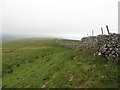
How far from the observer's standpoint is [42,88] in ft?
91.1

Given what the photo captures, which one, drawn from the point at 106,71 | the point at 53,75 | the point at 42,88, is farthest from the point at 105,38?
the point at 42,88

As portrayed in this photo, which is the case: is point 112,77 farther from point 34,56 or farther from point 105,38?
point 34,56

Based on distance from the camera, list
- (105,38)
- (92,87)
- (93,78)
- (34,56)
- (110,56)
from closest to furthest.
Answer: (92,87) < (93,78) < (110,56) < (105,38) < (34,56)

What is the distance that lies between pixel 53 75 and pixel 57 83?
3.45 meters

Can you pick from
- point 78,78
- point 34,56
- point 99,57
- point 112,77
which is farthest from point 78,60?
point 34,56

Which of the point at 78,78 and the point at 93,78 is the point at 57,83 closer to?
the point at 78,78

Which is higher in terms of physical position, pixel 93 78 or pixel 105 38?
pixel 105 38

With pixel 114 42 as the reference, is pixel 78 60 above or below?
below

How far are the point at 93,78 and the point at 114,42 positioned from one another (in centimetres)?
758

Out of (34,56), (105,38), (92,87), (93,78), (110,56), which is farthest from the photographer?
(34,56)

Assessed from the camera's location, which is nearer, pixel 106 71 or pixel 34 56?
pixel 106 71

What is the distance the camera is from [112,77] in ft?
82.6

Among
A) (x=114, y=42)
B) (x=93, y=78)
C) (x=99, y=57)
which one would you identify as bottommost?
(x=93, y=78)

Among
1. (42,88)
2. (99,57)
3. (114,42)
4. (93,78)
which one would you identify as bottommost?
(42,88)
